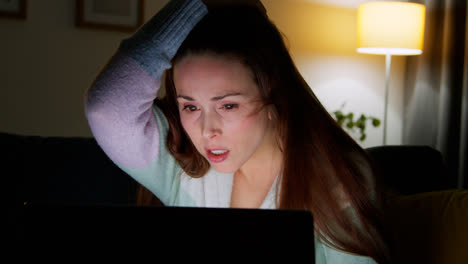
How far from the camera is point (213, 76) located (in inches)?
30.9

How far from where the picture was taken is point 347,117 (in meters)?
2.53

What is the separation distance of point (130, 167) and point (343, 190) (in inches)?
16.8

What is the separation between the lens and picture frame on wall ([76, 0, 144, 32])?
6.77 ft

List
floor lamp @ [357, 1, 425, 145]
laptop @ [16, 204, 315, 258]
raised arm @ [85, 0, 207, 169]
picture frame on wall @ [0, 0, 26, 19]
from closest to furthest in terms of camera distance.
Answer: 1. laptop @ [16, 204, 315, 258]
2. raised arm @ [85, 0, 207, 169]
3. picture frame on wall @ [0, 0, 26, 19]
4. floor lamp @ [357, 1, 425, 145]

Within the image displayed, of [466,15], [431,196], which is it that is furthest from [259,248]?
[466,15]

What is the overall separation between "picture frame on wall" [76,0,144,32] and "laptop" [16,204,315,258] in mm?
1821

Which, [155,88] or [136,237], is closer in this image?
[136,237]

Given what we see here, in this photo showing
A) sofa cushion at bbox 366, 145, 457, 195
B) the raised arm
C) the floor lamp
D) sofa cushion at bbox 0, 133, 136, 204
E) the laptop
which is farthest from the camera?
the floor lamp

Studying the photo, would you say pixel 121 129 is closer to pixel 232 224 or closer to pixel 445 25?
pixel 232 224

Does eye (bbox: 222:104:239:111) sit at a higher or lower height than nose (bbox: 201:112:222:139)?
higher

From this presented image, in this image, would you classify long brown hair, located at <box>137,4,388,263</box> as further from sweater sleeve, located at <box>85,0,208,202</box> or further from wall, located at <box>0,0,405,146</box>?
wall, located at <box>0,0,405,146</box>

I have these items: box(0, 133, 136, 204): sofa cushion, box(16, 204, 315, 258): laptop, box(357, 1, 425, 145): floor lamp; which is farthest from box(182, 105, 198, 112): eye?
box(357, 1, 425, 145): floor lamp

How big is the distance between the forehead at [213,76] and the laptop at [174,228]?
38 centimetres

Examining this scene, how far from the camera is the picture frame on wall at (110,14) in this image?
6.77 feet
